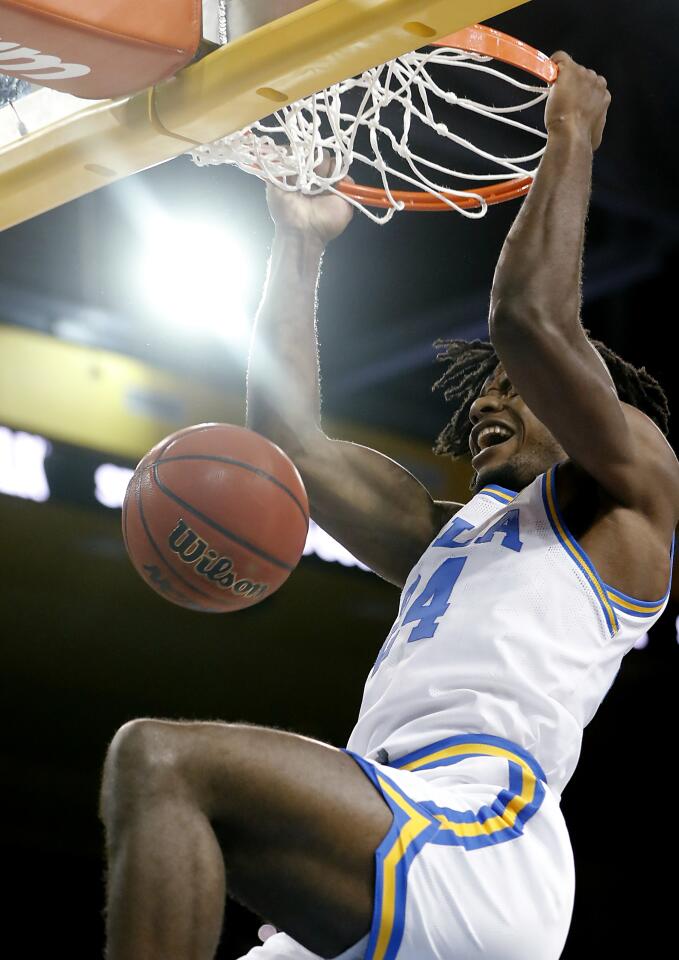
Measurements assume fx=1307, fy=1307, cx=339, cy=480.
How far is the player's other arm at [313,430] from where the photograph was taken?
2834 millimetres

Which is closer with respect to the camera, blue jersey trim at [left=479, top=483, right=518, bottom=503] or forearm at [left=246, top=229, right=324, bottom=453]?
blue jersey trim at [left=479, top=483, right=518, bottom=503]

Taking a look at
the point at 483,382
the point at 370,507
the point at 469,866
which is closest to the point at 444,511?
the point at 370,507

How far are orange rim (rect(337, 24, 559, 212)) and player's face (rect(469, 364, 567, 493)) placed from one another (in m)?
0.53

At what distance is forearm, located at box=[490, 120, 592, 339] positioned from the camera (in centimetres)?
229

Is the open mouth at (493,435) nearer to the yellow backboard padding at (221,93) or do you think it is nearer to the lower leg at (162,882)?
the yellow backboard padding at (221,93)

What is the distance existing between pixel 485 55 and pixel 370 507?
3.16 ft

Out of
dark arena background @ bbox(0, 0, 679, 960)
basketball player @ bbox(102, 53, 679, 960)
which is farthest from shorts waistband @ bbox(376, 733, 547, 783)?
dark arena background @ bbox(0, 0, 679, 960)

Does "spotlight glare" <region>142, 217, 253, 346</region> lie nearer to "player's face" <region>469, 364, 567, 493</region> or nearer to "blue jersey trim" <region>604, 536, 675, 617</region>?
"player's face" <region>469, 364, 567, 493</region>

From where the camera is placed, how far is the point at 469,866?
1828 mm

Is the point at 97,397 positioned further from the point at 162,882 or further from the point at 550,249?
the point at 162,882

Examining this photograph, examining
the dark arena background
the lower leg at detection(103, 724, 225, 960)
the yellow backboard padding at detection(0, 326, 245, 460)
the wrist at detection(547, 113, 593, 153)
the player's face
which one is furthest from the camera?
the dark arena background

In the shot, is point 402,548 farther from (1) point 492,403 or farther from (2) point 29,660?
(2) point 29,660

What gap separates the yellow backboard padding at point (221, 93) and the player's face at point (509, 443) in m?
0.82

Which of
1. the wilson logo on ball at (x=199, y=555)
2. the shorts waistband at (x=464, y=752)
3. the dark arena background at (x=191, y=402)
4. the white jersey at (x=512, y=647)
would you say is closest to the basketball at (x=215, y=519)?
the wilson logo on ball at (x=199, y=555)
